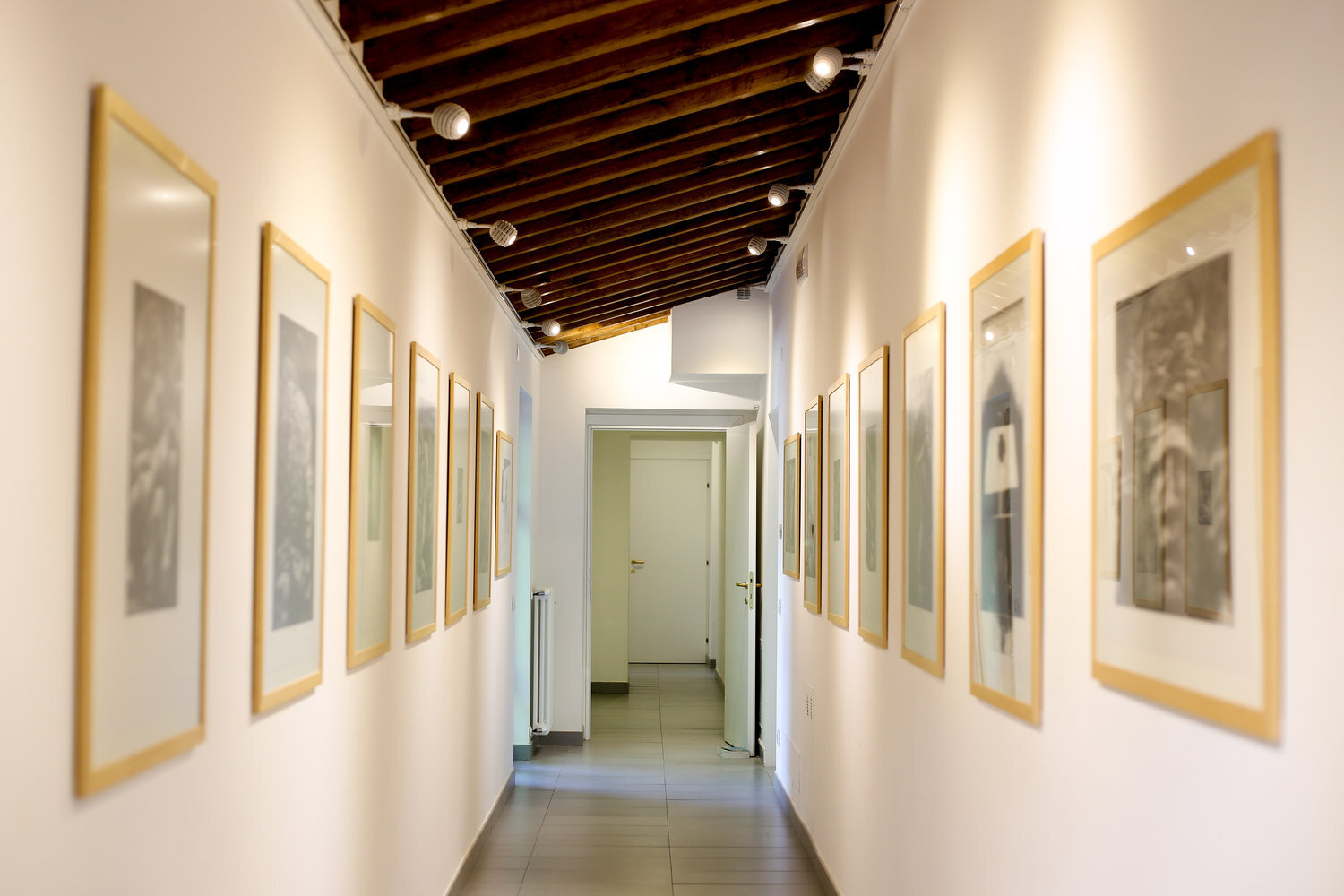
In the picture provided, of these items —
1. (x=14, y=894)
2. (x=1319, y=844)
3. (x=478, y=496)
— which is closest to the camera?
(x=1319, y=844)

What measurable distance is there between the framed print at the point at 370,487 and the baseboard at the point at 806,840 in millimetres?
2390

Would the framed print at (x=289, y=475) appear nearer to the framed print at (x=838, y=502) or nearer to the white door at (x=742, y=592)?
the framed print at (x=838, y=502)

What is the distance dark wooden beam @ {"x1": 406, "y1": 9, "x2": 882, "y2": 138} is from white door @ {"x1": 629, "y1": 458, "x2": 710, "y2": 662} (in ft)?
30.8

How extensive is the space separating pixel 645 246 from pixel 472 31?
9.44 ft

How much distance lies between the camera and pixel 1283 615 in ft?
4.17

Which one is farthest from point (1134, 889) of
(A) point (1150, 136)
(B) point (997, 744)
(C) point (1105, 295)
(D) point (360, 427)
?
(D) point (360, 427)

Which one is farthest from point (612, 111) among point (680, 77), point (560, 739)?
point (560, 739)

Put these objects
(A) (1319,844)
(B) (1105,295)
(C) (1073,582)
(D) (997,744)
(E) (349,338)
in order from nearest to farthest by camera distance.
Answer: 1. (A) (1319,844)
2. (B) (1105,295)
3. (C) (1073,582)
4. (D) (997,744)
5. (E) (349,338)

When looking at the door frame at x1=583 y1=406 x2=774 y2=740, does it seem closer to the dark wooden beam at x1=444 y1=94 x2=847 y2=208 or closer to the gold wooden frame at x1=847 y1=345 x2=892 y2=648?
the dark wooden beam at x1=444 y1=94 x2=847 y2=208

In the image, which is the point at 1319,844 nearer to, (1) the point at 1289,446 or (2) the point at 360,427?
(1) the point at 1289,446

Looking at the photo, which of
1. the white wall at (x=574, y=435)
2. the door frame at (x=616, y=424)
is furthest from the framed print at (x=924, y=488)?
the white wall at (x=574, y=435)

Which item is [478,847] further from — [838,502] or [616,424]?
[616,424]

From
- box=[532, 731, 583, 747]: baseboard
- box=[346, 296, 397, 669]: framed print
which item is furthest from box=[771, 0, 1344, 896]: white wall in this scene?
box=[532, 731, 583, 747]: baseboard

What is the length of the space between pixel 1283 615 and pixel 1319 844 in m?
0.26
